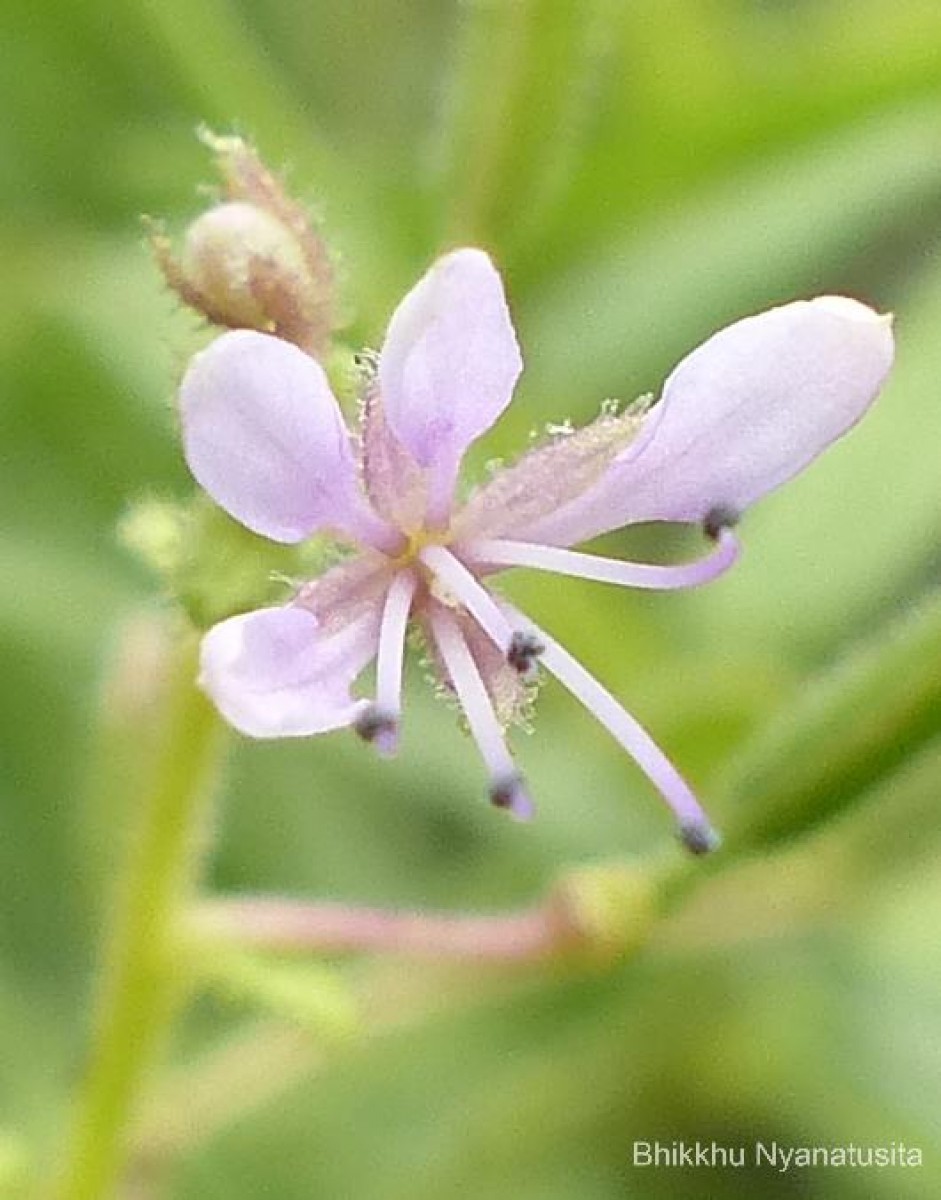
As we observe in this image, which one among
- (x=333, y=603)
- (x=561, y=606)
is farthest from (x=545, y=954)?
(x=561, y=606)

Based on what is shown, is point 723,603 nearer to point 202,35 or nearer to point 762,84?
point 762,84

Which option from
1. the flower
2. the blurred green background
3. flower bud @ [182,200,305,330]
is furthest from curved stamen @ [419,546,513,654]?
the blurred green background

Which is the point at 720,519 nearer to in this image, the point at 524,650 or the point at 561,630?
the point at 524,650

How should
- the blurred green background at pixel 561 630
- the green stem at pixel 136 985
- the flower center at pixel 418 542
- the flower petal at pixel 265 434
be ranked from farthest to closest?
the blurred green background at pixel 561 630
the green stem at pixel 136 985
the flower center at pixel 418 542
the flower petal at pixel 265 434

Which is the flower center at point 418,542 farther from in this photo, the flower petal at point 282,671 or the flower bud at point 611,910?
the flower bud at point 611,910

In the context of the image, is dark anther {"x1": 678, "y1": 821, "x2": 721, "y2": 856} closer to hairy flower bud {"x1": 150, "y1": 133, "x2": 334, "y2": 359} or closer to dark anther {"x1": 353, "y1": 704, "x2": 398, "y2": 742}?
dark anther {"x1": 353, "y1": 704, "x2": 398, "y2": 742}

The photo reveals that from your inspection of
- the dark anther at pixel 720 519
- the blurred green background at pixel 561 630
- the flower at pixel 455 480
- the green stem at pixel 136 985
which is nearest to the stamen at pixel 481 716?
the flower at pixel 455 480

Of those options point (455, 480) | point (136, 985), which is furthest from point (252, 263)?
point (136, 985)
